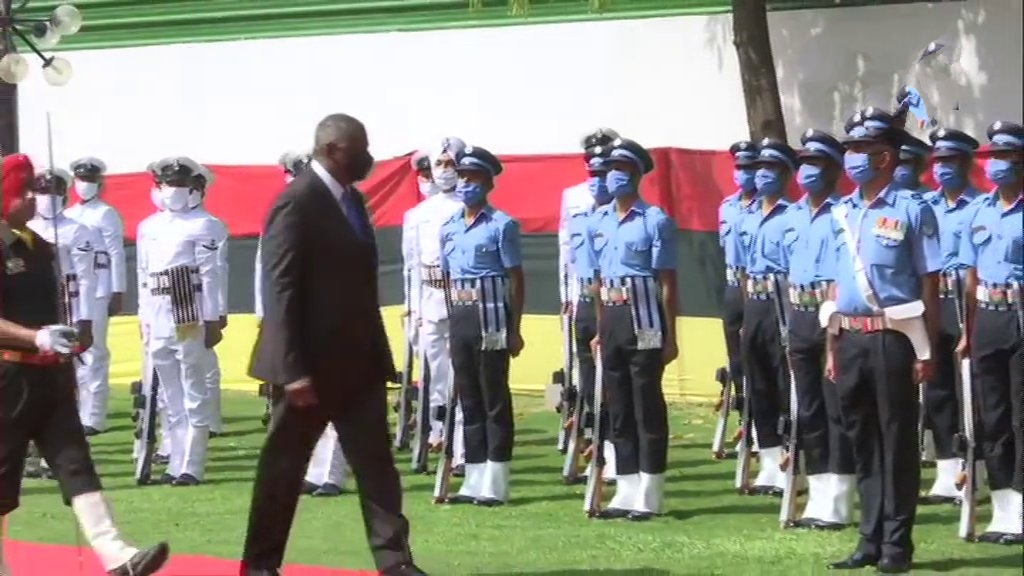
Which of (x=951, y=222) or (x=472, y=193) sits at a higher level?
(x=472, y=193)

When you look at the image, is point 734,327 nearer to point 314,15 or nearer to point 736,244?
point 736,244

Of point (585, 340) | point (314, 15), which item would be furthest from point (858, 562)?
point (314, 15)

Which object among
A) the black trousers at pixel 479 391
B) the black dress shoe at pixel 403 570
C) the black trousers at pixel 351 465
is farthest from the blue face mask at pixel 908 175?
the black dress shoe at pixel 403 570

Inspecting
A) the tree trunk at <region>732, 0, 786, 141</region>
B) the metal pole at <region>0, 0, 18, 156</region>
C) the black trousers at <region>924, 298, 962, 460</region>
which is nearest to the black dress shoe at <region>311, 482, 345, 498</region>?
the black trousers at <region>924, 298, 962, 460</region>

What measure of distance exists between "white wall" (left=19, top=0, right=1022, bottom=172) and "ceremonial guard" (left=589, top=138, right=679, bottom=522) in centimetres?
642

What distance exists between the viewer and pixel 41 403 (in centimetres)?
918

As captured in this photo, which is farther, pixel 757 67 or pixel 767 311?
pixel 757 67

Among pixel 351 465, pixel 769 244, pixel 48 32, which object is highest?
pixel 48 32

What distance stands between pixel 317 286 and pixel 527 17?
1267 cm

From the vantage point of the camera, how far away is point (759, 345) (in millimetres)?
12586

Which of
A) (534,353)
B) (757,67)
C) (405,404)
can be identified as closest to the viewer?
(405,404)

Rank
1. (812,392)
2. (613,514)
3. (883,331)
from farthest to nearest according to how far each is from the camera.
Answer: (613,514) → (812,392) → (883,331)

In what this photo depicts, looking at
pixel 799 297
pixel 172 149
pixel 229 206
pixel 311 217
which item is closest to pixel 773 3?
pixel 229 206

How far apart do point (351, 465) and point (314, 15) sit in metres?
14.2
